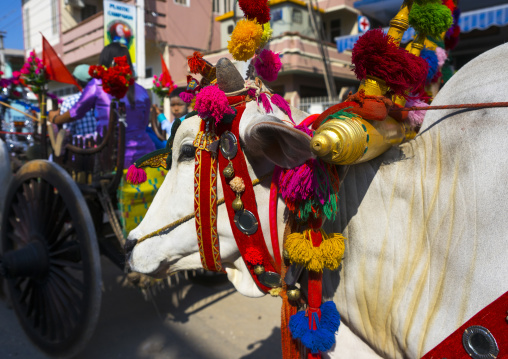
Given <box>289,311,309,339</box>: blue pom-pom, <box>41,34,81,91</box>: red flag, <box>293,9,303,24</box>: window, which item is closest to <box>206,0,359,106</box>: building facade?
<box>293,9,303,24</box>: window

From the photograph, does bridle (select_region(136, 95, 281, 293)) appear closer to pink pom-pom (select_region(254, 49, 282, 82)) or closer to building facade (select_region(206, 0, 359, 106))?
pink pom-pom (select_region(254, 49, 282, 82))

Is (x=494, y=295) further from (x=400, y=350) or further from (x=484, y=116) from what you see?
(x=484, y=116)

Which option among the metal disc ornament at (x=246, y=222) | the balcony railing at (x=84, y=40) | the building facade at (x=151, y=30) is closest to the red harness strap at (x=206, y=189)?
the metal disc ornament at (x=246, y=222)

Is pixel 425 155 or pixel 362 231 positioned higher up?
pixel 425 155

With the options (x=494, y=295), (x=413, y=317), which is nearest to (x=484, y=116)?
(x=494, y=295)

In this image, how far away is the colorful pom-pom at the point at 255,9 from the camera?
1.44 m

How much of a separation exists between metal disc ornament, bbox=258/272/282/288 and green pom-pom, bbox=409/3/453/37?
102cm

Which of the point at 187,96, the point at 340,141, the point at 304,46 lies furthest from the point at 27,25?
the point at 340,141

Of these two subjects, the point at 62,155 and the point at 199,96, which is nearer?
the point at 199,96

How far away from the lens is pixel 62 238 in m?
3.04

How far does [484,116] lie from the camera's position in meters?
1.03

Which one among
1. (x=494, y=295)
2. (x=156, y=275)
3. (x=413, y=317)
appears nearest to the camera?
(x=494, y=295)

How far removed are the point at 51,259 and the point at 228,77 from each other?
8.46 feet

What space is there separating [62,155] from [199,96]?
2758 mm
